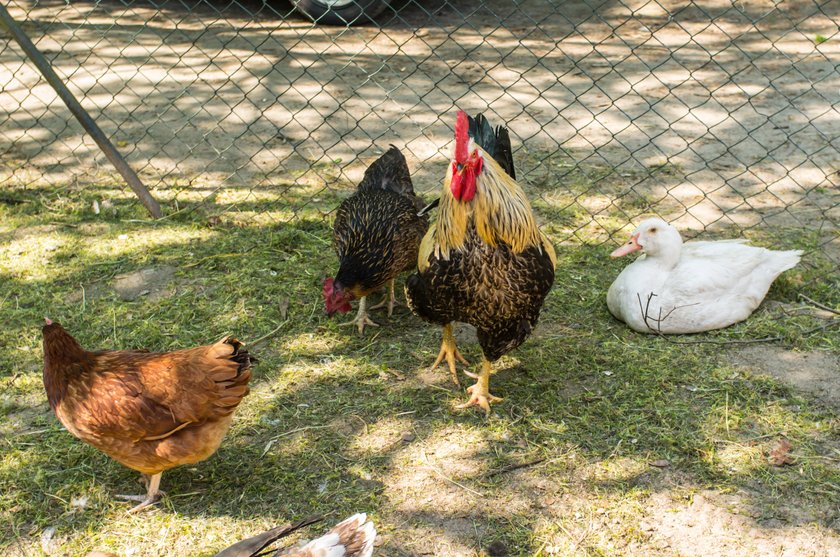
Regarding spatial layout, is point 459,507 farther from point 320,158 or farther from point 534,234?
point 320,158

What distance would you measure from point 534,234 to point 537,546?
141 cm

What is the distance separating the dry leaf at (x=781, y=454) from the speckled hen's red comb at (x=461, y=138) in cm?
186

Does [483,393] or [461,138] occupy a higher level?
[461,138]

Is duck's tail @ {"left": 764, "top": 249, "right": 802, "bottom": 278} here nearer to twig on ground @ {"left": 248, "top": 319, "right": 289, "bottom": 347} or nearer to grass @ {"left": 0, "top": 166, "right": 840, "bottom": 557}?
grass @ {"left": 0, "top": 166, "right": 840, "bottom": 557}

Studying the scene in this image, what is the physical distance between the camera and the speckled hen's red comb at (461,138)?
3.42 metres

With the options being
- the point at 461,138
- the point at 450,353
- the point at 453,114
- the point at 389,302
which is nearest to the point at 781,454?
the point at 450,353

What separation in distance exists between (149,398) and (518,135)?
3.97 metres

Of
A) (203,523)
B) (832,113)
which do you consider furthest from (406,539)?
(832,113)

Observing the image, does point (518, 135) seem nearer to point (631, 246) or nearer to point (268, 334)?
point (631, 246)

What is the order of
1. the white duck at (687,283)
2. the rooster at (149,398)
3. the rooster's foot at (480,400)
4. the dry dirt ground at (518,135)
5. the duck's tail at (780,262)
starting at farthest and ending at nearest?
the duck's tail at (780,262)
the white duck at (687,283)
the rooster's foot at (480,400)
the dry dirt ground at (518,135)
the rooster at (149,398)

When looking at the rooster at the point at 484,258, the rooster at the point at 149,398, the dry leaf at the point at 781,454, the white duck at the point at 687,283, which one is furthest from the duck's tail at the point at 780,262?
the rooster at the point at 149,398

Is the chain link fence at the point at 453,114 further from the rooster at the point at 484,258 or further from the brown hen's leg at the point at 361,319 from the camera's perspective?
the rooster at the point at 484,258

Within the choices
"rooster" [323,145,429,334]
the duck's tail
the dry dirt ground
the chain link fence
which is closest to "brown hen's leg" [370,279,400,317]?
"rooster" [323,145,429,334]

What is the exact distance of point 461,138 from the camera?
11.3ft
